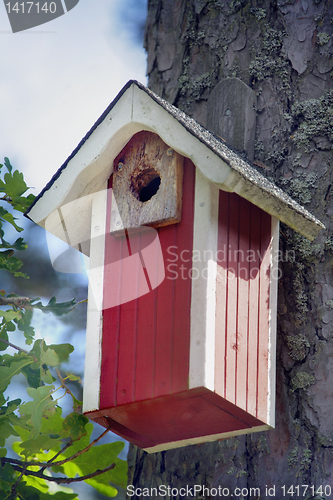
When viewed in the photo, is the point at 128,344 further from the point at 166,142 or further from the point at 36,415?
the point at 166,142

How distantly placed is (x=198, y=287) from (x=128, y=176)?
668 millimetres

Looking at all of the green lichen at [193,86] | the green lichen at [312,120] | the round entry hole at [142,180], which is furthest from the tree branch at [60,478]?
the green lichen at [193,86]

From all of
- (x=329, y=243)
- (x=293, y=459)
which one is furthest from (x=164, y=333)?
(x=329, y=243)

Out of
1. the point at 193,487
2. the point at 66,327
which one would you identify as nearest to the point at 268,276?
the point at 193,487

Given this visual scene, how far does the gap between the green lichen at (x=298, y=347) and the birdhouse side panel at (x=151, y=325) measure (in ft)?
2.53

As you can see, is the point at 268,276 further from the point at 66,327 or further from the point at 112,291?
the point at 66,327

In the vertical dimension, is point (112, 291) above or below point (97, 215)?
below

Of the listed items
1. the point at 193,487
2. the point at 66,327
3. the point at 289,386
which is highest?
the point at 66,327

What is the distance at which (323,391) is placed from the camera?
2.87 metres

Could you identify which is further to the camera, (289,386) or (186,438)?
(289,386)

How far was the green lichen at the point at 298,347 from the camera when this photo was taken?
9.62 feet

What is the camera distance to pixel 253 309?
2.64 metres

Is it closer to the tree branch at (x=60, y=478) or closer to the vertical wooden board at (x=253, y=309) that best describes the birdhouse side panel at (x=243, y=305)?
the vertical wooden board at (x=253, y=309)

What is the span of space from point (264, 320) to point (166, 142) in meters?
0.86
